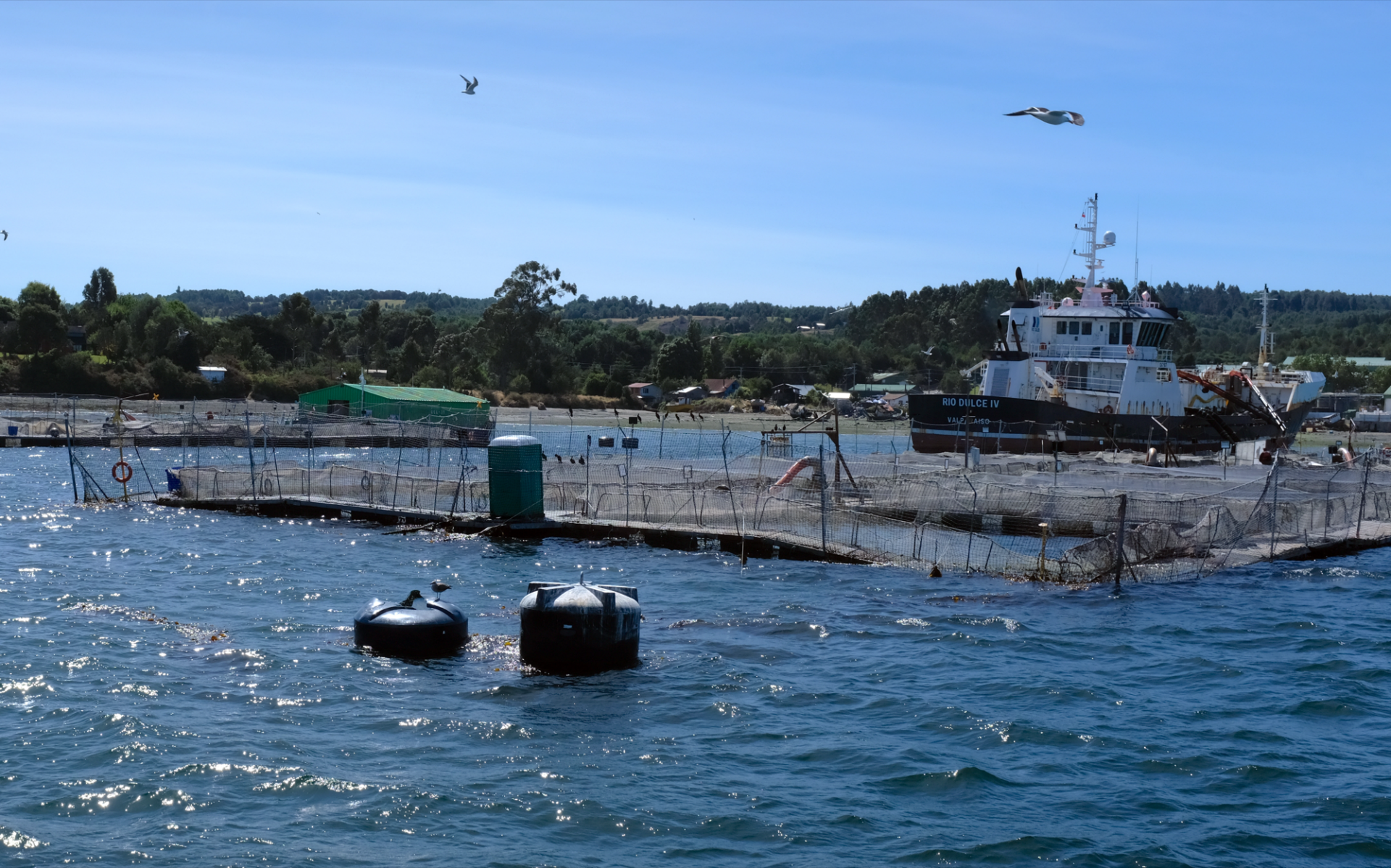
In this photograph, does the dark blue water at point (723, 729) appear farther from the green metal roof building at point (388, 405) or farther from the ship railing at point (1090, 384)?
the green metal roof building at point (388, 405)

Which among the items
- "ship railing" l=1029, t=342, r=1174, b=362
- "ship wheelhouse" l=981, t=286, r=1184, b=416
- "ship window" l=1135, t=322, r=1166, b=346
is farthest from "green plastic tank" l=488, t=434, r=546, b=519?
"ship window" l=1135, t=322, r=1166, b=346

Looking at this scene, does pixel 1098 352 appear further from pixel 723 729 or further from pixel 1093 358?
pixel 723 729

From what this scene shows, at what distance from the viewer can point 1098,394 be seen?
7425 cm

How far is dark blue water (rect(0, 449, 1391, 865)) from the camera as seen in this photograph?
14211 millimetres

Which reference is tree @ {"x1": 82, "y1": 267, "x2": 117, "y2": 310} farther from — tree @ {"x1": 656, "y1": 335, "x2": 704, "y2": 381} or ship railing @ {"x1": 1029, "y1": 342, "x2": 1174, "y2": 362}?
ship railing @ {"x1": 1029, "y1": 342, "x2": 1174, "y2": 362}

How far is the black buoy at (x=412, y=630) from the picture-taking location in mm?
21391

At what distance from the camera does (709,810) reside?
49.0ft

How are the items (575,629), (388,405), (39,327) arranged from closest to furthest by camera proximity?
(575,629)
(388,405)
(39,327)

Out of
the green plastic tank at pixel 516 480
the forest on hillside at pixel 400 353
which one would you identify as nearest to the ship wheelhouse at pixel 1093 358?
the forest on hillside at pixel 400 353

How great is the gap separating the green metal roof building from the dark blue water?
6174 centimetres

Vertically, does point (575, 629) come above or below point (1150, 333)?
below

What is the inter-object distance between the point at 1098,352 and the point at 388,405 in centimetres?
4906

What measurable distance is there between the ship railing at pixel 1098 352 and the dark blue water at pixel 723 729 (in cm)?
4607

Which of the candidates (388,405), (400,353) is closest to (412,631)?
(388,405)
